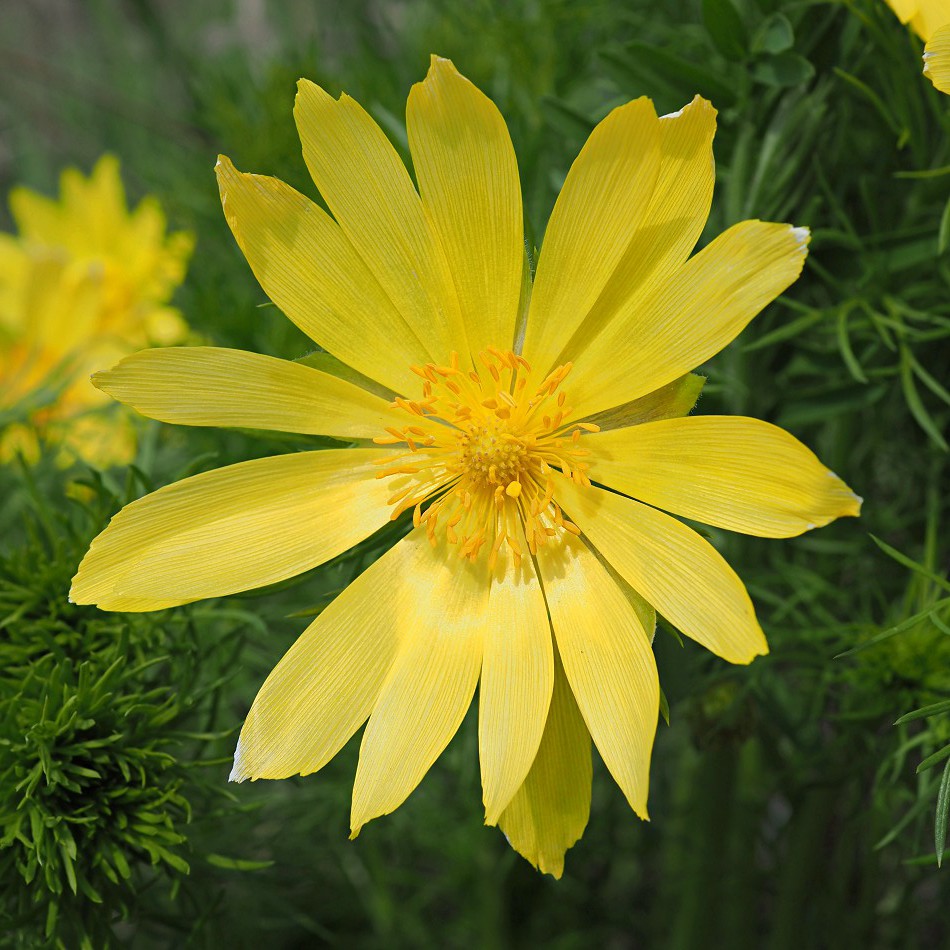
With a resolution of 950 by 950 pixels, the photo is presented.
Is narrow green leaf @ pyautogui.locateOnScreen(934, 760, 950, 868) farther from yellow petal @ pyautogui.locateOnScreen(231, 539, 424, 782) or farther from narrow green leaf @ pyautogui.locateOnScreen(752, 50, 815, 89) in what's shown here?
narrow green leaf @ pyautogui.locateOnScreen(752, 50, 815, 89)

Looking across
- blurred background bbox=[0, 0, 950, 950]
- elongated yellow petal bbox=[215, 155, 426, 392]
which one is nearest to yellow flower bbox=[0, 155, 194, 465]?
blurred background bbox=[0, 0, 950, 950]

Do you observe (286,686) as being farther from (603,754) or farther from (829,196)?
(829,196)

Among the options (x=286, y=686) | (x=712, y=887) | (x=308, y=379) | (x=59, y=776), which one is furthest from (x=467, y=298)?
(x=712, y=887)

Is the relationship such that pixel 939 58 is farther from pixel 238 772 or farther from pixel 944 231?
pixel 238 772

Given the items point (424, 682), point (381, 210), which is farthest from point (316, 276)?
point (424, 682)

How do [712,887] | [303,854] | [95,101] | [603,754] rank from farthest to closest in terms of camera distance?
[95,101]
[303,854]
[712,887]
[603,754]

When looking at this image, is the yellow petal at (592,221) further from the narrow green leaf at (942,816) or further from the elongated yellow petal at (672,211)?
the narrow green leaf at (942,816)

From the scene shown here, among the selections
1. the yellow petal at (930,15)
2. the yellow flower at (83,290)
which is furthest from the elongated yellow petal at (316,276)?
the yellow flower at (83,290)
